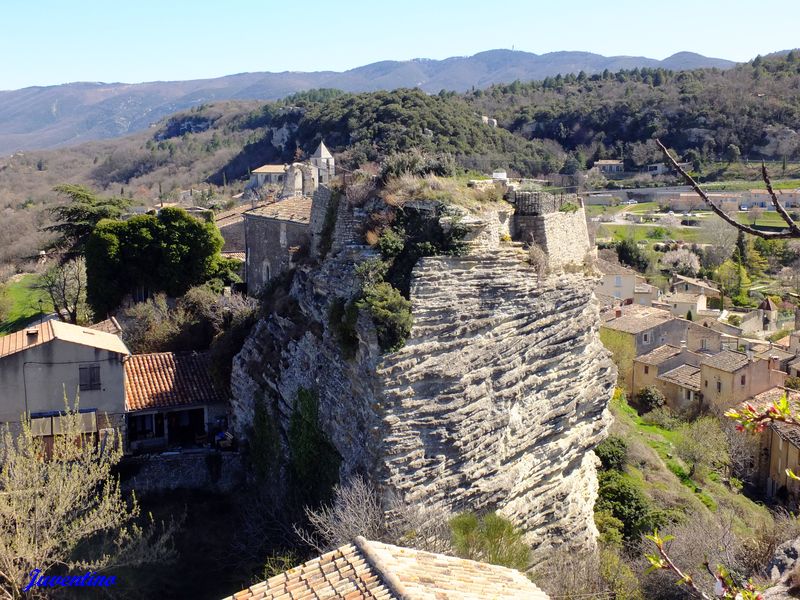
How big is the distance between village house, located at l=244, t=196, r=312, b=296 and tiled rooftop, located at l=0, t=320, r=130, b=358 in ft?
20.6

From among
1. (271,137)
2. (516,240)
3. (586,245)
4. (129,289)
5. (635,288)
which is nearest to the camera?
(516,240)

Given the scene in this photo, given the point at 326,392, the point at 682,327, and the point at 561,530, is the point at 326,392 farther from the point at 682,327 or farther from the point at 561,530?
the point at 682,327

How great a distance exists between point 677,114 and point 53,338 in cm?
7105

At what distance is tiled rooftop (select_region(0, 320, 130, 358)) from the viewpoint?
1619cm

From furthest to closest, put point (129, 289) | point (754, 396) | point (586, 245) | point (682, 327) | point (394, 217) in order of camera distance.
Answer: point (682, 327), point (754, 396), point (129, 289), point (586, 245), point (394, 217)

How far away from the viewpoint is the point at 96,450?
55.0ft

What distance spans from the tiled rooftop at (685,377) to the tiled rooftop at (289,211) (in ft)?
61.7

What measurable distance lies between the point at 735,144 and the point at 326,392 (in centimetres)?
6461

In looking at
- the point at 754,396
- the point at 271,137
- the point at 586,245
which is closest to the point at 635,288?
the point at 754,396

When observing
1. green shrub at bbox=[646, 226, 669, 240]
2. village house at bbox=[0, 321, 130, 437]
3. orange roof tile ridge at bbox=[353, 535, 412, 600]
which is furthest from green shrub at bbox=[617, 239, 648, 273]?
orange roof tile ridge at bbox=[353, 535, 412, 600]

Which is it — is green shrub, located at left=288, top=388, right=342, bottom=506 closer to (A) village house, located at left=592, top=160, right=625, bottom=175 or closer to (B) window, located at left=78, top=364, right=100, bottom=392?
(B) window, located at left=78, top=364, right=100, bottom=392

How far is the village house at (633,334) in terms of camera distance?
3403cm

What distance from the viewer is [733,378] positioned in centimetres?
3053

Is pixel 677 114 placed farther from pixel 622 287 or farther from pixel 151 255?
pixel 151 255
